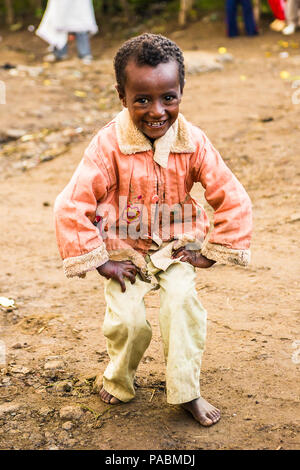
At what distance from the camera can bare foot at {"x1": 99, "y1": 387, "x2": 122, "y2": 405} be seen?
101 inches

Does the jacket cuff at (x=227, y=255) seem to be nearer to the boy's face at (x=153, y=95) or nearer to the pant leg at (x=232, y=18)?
the boy's face at (x=153, y=95)

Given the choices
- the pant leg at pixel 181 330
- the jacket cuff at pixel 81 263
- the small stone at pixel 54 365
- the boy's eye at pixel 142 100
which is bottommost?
the small stone at pixel 54 365

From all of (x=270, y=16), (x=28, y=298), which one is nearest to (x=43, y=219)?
(x=28, y=298)

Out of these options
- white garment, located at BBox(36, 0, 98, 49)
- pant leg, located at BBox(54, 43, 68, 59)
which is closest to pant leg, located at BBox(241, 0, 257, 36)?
white garment, located at BBox(36, 0, 98, 49)

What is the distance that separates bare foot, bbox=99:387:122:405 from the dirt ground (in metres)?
0.03

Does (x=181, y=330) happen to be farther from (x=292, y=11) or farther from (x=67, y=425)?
(x=292, y=11)

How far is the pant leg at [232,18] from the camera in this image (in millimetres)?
10289

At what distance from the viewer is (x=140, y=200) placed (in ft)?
7.82

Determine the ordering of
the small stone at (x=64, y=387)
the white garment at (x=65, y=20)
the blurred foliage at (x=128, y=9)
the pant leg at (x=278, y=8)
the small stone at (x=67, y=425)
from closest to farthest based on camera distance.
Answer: the small stone at (x=67, y=425) < the small stone at (x=64, y=387) < the pant leg at (x=278, y=8) < the white garment at (x=65, y=20) < the blurred foliage at (x=128, y=9)

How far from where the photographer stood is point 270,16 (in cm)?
1134

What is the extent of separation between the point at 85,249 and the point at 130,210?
0.94 feet

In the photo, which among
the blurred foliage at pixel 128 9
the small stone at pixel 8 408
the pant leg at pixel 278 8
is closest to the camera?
the small stone at pixel 8 408

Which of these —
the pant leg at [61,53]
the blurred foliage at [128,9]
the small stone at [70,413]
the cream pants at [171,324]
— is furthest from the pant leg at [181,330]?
the blurred foliage at [128,9]

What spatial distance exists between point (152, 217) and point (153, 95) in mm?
470
